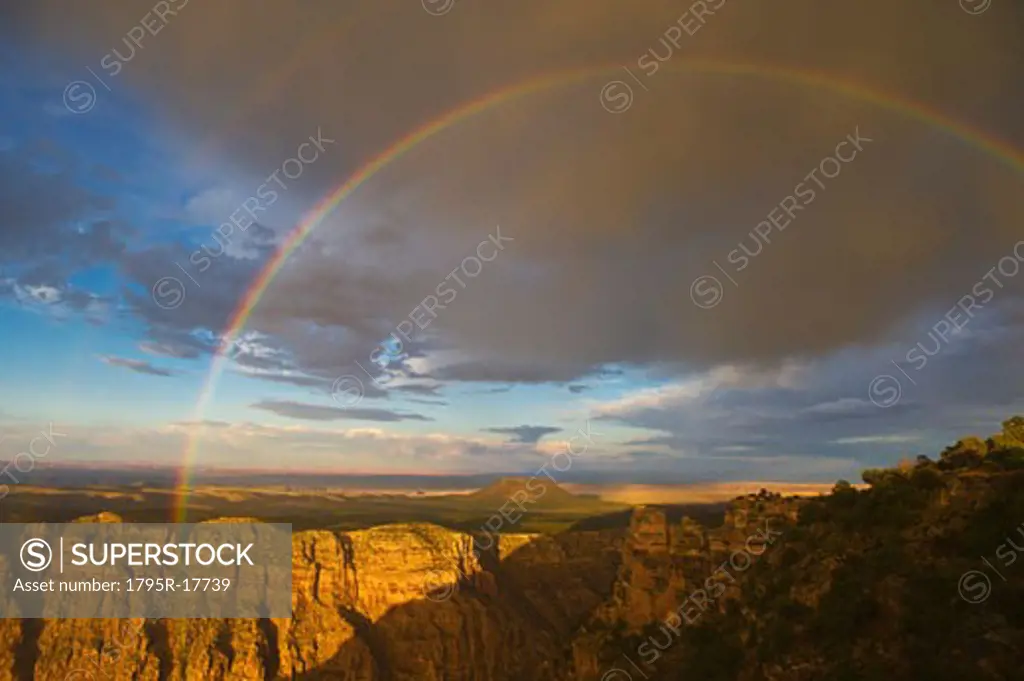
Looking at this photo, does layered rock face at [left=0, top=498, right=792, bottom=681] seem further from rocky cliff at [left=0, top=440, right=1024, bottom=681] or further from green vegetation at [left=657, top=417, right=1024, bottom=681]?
green vegetation at [left=657, top=417, right=1024, bottom=681]

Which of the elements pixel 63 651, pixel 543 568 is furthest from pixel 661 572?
pixel 63 651

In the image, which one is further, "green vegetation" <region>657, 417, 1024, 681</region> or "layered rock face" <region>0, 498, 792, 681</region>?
"layered rock face" <region>0, 498, 792, 681</region>

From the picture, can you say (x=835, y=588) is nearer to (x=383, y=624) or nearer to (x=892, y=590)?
(x=892, y=590)

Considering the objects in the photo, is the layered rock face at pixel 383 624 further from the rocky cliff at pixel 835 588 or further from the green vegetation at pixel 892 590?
the green vegetation at pixel 892 590

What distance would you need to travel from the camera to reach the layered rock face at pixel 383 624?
100938 mm

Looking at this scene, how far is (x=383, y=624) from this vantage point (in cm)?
11619

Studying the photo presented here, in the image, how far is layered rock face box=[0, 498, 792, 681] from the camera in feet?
331

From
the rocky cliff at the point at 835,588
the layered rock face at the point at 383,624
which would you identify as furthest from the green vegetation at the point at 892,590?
the layered rock face at the point at 383,624

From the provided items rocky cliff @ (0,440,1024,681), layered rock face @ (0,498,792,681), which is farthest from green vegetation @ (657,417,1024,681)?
layered rock face @ (0,498,792,681)

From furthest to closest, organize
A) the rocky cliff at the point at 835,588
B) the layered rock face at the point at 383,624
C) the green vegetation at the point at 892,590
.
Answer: the layered rock face at the point at 383,624, the rocky cliff at the point at 835,588, the green vegetation at the point at 892,590

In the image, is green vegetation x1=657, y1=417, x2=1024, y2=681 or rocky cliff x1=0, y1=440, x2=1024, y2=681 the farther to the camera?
rocky cliff x1=0, y1=440, x2=1024, y2=681

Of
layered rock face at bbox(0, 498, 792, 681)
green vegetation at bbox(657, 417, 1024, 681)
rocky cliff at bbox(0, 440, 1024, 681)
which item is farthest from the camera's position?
layered rock face at bbox(0, 498, 792, 681)

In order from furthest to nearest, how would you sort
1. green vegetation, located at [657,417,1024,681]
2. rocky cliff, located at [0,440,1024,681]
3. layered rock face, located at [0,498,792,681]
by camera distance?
layered rock face, located at [0,498,792,681]
rocky cliff, located at [0,440,1024,681]
green vegetation, located at [657,417,1024,681]

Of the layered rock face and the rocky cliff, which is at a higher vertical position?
the rocky cliff
